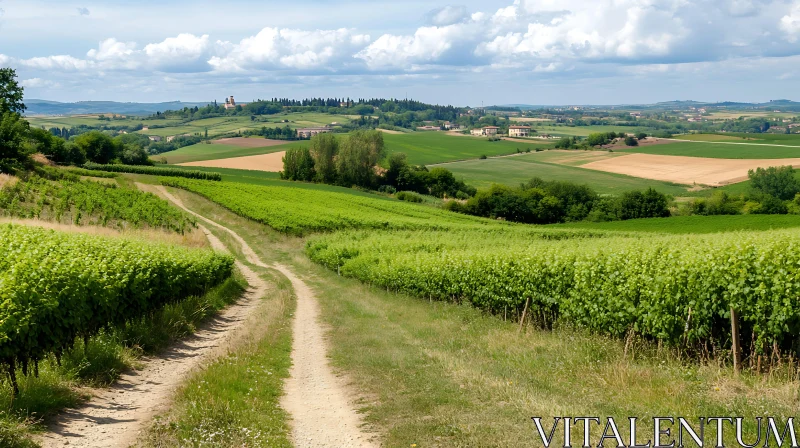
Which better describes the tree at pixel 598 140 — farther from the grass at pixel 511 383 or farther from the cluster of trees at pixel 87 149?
the grass at pixel 511 383

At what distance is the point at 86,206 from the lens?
149ft

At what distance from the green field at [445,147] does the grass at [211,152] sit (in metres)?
30.6

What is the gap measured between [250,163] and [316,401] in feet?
382

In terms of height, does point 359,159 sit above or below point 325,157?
below

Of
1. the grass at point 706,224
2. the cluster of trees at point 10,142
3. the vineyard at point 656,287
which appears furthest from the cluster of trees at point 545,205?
the vineyard at point 656,287

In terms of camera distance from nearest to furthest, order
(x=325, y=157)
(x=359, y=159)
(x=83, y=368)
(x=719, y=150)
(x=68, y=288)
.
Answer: (x=83, y=368)
(x=68, y=288)
(x=359, y=159)
(x=325, y=157)
(x=719, y=150)

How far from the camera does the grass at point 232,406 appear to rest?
29.1 feet

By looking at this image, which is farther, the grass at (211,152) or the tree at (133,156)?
the grass at (211,152)

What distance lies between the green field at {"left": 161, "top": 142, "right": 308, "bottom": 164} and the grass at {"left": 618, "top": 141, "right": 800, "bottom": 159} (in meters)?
87.5

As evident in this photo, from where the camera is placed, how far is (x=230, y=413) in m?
9.70

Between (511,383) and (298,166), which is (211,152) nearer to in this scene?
(298,166)

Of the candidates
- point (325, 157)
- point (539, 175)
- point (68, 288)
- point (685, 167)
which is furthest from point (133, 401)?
point (685, 167)

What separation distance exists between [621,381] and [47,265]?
11.5 metres

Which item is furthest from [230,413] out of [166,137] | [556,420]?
[166,137]
